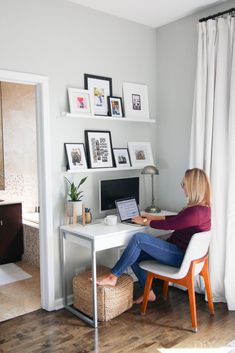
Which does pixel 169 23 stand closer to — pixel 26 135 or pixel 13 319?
pixel 26 135

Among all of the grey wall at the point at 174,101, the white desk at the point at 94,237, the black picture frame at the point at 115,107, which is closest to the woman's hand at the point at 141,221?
the white desk at the point at 94,237

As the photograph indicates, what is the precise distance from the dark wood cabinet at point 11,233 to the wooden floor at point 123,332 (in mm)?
1470

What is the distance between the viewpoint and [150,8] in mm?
3152

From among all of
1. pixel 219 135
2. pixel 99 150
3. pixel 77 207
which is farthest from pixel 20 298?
pixel 219 135

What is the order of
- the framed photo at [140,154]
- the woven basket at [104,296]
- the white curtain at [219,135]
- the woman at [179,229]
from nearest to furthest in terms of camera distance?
the woman at [179,229] → the woven basket at [104,296] → the white curtain at [219,135] → the framed photo at [140,154]

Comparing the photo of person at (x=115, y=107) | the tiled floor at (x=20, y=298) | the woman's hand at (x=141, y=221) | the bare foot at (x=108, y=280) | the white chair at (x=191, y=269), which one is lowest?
the tiled floor at (x=20, y=298)

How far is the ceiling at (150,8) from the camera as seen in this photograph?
3.01 meters

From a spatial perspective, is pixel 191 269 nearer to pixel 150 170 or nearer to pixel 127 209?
pixel 127 209

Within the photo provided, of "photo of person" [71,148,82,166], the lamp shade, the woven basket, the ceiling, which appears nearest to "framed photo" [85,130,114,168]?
"photo of person" [71,148,82,166]

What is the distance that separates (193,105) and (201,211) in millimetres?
1042

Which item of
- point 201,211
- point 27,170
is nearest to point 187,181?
point 201,211

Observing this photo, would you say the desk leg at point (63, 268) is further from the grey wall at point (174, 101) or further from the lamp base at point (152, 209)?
the grey wall at point (174, 101)

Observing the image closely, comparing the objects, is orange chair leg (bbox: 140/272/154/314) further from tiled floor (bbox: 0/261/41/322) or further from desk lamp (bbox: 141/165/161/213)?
tiled floor (bbox: 0/261/41/322)

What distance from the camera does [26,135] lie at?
4.68 meters
